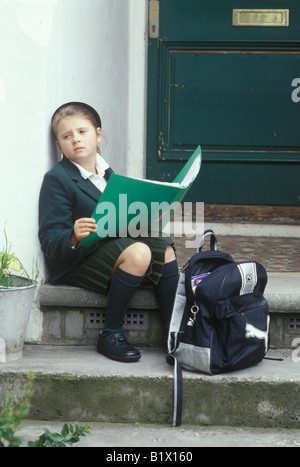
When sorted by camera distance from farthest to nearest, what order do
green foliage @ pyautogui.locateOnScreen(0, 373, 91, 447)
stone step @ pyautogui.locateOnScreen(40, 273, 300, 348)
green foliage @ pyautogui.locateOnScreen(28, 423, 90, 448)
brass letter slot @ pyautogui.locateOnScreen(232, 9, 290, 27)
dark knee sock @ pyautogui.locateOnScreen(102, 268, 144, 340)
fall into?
1. brass letter slot @ pyautogui.locateOnScreen(232, 9, 290, 27)
2. stone step @ pyautogui.locateOnScreen(40, 273, 300, 348)
3. dark knee sock @ pyautogui.locateOnScreen(102, 268, 144, 340)
4. green foliage @ pyautogui.locateOnScreen(28, 423, 90, 448)
5. green foliage @ pyautogui.locateOnScreen(0, 373, 91, 447)

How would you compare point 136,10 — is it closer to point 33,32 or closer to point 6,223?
point 33,32

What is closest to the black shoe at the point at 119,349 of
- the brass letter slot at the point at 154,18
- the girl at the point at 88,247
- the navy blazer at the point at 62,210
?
the girl at the point at 88,247

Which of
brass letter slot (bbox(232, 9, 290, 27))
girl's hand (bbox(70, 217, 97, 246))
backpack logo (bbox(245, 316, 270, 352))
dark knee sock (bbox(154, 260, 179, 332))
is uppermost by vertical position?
brass letter slot (bbox(232, 9, 290, 27))

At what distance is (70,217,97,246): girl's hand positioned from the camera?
7.94ft

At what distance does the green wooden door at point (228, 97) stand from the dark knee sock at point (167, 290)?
1.73 meters

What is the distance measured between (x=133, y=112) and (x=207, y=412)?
2315 millimetres

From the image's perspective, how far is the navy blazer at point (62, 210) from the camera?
8.41 feet

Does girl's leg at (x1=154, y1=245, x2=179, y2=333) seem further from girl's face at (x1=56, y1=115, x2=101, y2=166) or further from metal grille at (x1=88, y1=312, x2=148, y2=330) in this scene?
girl's face at (x1=56, y1=115, x2=101, y2=166)

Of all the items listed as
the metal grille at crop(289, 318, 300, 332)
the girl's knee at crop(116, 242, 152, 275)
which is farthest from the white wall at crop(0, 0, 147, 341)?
the metal grille at crop(289, 318, 300, 332)

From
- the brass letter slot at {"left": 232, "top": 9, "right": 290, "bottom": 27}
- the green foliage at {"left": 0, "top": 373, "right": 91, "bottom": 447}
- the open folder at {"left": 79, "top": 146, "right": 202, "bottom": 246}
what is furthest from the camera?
the brass letter slot at {"left": 232, "top": 9, "right": 290, "bottom": 27}

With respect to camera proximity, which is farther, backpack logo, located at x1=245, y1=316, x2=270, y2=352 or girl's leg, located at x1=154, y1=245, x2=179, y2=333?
girl's leg, located at x1=154, y1=245, x2=179, y2=333
